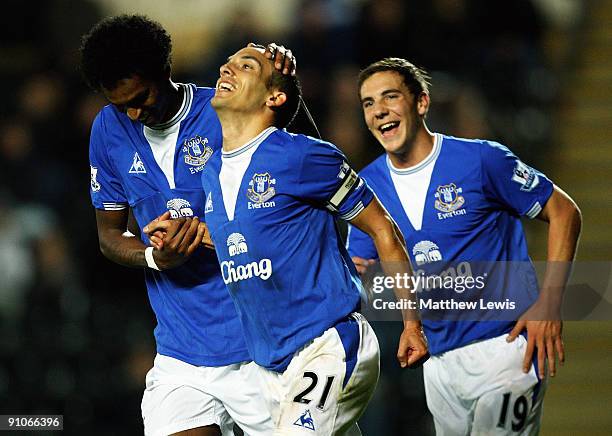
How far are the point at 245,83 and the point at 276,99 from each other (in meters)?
0.13

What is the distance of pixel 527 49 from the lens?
885cm

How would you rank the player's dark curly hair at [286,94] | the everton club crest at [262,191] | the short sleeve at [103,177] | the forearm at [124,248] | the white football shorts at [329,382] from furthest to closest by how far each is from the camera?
the short sleeve at [103,177], the forearm at [124,248], the player's dark curly hair at [286,94], the everton club crest at [262,191], the white football shorts at [329,382]

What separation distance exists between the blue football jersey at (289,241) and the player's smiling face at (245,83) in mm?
158

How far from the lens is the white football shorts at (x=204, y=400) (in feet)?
15.2

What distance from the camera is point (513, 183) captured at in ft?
16.0

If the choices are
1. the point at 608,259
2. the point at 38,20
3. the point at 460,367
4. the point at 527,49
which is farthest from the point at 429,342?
the point at 38,20

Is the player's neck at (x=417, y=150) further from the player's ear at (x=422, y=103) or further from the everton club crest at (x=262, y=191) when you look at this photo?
the everton club crest at (x=262, y=191)

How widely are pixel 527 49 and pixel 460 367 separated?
14.3 feet

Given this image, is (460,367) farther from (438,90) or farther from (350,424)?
(438,90)

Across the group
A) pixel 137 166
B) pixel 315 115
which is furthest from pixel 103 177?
pixel 315 115

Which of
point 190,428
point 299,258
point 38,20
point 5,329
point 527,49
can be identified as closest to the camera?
point 299,258

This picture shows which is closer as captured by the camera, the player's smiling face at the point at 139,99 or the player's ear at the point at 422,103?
the player's smiling face at the point at 139,99

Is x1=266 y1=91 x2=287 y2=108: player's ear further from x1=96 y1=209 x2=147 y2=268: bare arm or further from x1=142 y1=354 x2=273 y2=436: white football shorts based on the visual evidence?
x1=142 y1=354 x2=273 y2=436: white football shorts

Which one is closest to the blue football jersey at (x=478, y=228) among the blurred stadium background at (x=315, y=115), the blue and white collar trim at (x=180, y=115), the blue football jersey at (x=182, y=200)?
the blue football jersey at (x=182, y=200)
